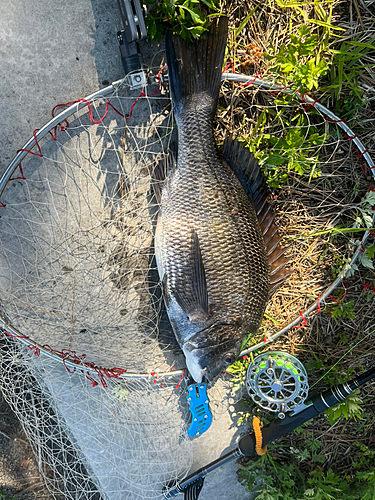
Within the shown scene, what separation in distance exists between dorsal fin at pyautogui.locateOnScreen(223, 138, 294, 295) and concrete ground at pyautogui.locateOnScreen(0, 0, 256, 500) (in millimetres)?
897

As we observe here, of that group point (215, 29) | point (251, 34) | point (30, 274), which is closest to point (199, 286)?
point (30, 274)

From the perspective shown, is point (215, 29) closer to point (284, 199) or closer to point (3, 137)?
point (284, 199)

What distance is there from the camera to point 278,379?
240cm

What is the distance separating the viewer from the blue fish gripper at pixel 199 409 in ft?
7.61

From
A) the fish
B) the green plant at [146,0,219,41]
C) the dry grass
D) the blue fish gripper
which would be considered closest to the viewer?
the green plant at [146,0,219,41]

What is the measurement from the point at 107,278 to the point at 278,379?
1413 millimetres

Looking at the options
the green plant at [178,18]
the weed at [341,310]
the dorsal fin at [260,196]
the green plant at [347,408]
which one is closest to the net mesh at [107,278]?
the weed at [341,310]

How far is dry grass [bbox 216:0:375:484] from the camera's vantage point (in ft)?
7.27

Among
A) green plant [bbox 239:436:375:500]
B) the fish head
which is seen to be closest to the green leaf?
the fish head

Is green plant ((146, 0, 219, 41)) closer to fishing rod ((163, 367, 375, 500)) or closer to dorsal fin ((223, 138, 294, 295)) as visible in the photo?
dorsal fin ((223, 138, 294, 295))

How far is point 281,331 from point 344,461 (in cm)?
128

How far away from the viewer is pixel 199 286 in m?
1.99

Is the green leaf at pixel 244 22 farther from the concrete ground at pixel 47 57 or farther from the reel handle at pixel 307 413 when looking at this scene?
the reel handle at pixel 307 413

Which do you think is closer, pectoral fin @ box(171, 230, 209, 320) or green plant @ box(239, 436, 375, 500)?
pectoral fin @ box(171, 230, 209, 320)
